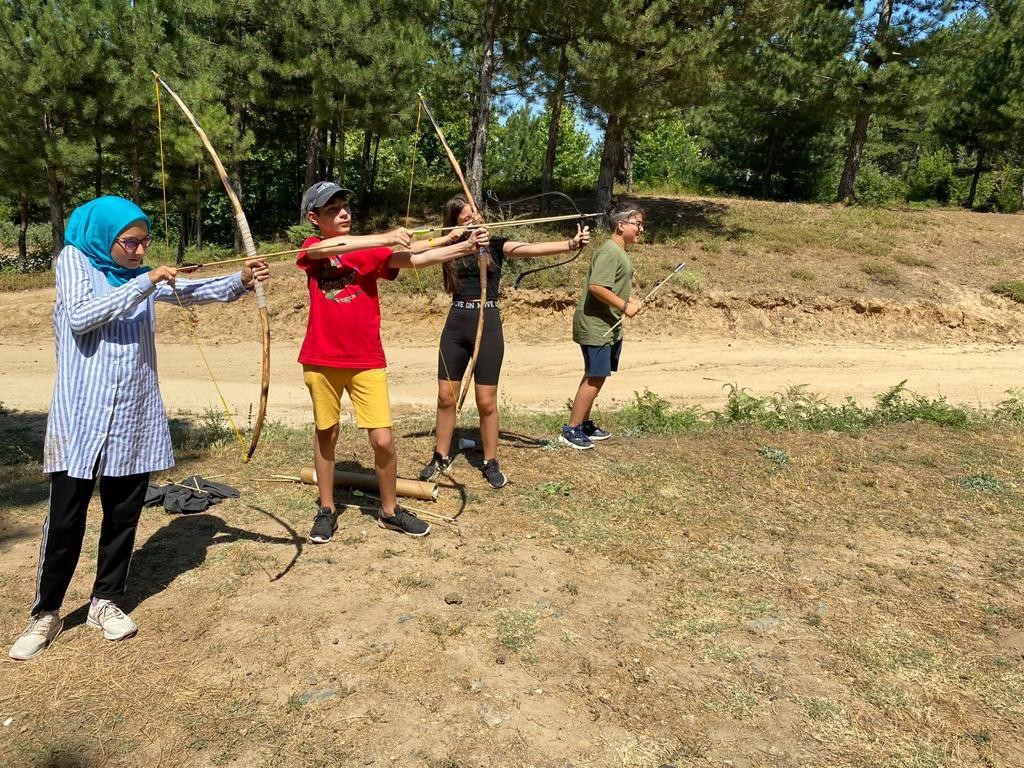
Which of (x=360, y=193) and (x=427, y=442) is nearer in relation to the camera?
(x=427, y=442)

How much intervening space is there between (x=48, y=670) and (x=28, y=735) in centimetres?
41

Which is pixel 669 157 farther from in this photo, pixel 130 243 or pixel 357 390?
pixel 130 243

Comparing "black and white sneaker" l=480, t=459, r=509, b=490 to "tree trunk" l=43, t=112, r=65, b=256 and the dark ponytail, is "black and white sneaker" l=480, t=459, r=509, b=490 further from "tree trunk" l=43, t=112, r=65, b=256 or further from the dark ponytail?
"tree trunk" l=43, t=112, r=65, b=256

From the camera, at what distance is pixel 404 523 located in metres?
4.41

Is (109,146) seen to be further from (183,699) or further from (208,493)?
(183,699)

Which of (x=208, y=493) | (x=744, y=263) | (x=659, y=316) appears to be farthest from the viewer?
(x=744, y=263)

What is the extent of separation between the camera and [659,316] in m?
13.9

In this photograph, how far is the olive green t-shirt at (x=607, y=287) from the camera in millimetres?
5742

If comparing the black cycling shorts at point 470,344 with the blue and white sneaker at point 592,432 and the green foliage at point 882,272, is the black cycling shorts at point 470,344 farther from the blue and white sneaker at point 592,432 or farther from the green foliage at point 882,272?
the green foliage at point 882,272

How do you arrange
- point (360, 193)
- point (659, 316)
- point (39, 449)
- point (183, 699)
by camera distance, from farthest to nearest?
point (360, 193)
point (659, 316)
point (39, 449)
point (183, 699)

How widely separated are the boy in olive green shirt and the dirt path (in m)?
3.03

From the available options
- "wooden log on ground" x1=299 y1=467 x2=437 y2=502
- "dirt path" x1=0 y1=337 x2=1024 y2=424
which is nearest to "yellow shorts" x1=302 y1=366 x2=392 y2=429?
"wooden log on ground" x1=299 y1=467 x2=437 y2=502

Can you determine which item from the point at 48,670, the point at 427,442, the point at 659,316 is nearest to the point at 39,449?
the point at 427,442

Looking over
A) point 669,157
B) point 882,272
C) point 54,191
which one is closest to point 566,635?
point 882,272
